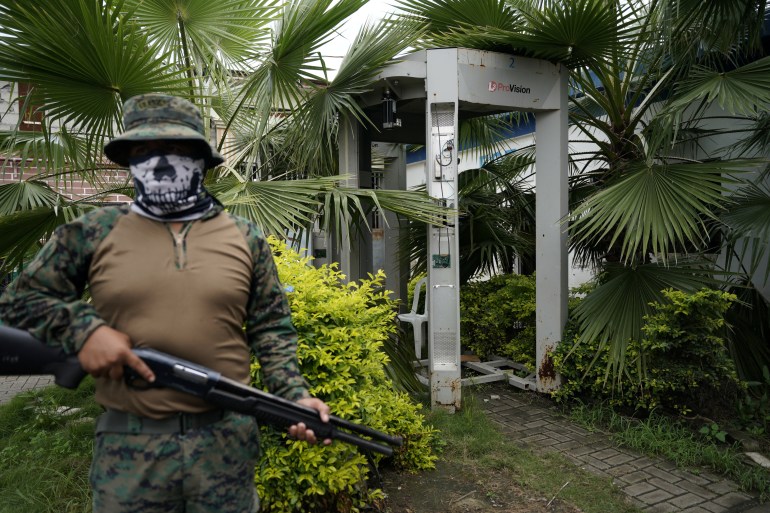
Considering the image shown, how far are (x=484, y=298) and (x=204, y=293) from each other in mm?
5357

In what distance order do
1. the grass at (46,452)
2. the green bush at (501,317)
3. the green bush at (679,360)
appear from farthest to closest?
the green bush at (501,317) → the green bush at (679,360) → the grass at (46,452)

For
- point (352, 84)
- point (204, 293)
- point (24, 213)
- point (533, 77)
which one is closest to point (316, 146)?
point (352, 84)

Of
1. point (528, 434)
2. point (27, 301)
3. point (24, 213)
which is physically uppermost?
point (24, 213)

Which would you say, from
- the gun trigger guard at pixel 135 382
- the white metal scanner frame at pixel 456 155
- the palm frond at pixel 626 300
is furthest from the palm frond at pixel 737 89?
the gun trigger guard at pixel 135 382

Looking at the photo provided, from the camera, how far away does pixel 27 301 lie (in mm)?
1715

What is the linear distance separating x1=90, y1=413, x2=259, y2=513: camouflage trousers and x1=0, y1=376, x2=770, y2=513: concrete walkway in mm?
2617

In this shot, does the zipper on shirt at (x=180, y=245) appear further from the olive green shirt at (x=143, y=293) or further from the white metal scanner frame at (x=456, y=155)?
the white metal scanner frame at (x=456, y=155)

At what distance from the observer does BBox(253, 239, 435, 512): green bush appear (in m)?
2.95

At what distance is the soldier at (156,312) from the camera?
1715 mm

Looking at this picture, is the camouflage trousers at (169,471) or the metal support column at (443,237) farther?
the metal support column at (443,237)

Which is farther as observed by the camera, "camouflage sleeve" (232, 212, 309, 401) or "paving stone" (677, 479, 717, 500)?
"paving stone" (677, 479, 717, 500)

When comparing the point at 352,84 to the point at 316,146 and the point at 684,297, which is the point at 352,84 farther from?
the point at 684,297

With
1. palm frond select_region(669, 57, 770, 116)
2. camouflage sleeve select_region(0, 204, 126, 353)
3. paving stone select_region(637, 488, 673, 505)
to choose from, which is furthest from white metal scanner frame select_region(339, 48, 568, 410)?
camouflage sleeve select_region(0, 204, 126, 353)

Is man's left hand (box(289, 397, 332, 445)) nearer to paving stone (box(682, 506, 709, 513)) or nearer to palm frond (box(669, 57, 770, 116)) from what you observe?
paving stone (box(682, 506, 709, 513))
